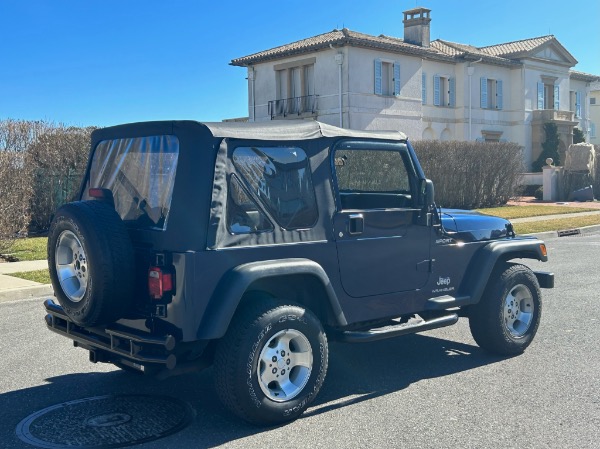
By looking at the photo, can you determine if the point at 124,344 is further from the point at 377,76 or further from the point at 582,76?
the point at 582,76

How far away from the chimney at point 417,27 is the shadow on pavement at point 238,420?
3687cm

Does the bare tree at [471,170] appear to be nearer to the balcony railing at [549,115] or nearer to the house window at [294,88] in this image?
the house window at [294,88]

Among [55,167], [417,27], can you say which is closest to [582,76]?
[417,27]

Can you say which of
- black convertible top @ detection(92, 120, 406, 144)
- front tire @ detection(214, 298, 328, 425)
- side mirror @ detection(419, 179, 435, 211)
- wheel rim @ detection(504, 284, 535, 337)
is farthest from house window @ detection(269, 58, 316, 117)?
front tire @ detection(214, 298, 328, 425)

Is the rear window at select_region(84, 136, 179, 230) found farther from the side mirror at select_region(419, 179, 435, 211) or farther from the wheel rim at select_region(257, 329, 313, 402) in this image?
the side mirror at select_region(419, 179, 435, 211)

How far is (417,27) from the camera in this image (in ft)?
135

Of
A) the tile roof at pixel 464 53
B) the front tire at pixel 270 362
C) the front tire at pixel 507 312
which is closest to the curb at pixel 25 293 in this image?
the front tire at pixel 270 362

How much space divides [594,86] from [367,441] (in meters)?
73.6

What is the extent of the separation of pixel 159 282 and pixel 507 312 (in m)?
3.46

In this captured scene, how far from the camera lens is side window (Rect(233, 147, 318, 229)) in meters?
4.77

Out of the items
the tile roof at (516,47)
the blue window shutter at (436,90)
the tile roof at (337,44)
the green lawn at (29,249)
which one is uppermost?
the tile roof at (516,47)

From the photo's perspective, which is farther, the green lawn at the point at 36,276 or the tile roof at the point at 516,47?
the tile roof at the point at 516,47

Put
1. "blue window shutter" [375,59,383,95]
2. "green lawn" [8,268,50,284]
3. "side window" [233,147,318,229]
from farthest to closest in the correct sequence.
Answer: "blue window shutter" [375,59,383,95] < "green lawn" [8,268,50,284] < "side window" [233,147,318,229]

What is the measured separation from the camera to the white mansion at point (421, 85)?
3562 centimetres
